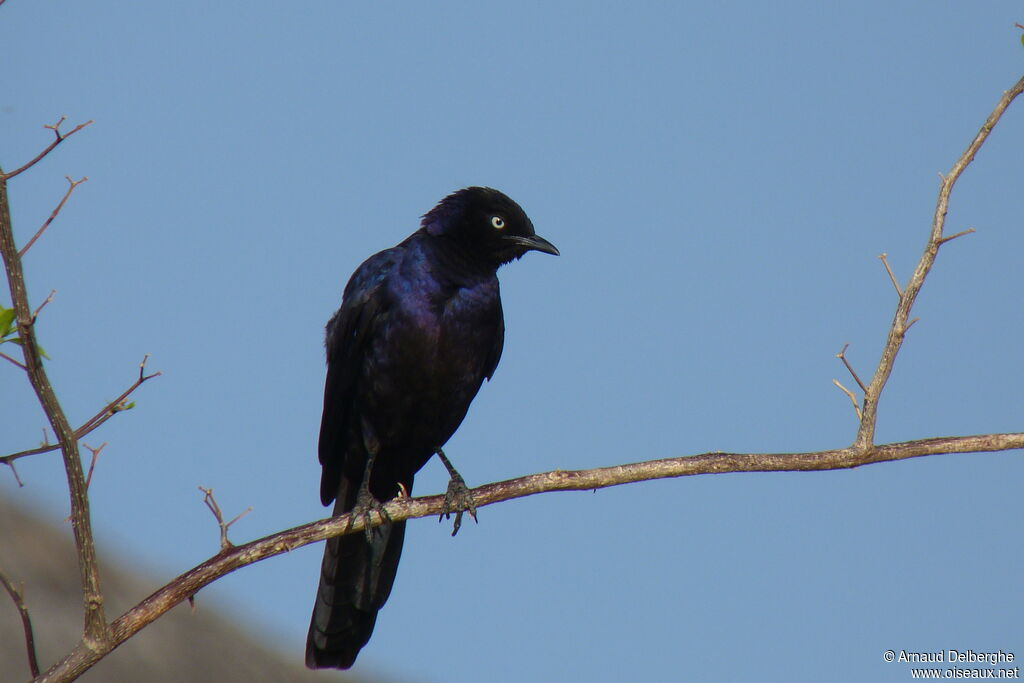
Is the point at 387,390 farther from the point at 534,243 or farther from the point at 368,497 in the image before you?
the point at 534,243

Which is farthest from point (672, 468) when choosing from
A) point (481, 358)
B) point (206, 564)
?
point (481, 358)

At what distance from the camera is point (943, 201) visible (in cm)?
433

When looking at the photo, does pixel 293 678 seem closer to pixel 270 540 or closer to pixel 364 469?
pixel 364 469

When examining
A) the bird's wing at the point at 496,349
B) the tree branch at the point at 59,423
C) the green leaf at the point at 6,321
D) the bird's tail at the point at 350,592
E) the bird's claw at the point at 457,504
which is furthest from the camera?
the bird's wing at the point at 496,349

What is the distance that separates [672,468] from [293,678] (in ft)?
38.0

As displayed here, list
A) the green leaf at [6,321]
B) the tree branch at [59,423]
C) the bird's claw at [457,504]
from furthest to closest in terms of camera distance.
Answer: the bird's claw at [457,504], the green leaf at [6,321], the tree branch at [59,423]

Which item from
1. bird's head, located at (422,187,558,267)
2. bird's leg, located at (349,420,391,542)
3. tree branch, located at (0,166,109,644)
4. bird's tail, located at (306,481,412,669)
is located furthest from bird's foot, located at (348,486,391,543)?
tree branch, located at (0,166,109,644)

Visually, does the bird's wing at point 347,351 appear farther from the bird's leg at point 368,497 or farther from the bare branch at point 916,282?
the bare branch at point 916,282

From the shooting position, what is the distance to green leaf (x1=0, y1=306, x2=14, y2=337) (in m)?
4.04

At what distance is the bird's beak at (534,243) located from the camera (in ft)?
23.1

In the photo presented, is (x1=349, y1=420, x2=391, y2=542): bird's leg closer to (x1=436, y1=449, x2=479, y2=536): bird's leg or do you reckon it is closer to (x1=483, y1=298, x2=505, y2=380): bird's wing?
(x1=436, y1=449, x2=479, y2=536): bird's leg

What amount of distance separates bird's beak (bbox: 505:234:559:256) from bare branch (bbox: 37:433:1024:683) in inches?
91.7

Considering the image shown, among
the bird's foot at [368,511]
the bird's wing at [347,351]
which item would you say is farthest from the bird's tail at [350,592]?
the bird's wing at [347,351]

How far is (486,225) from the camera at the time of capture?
7.05 metres
